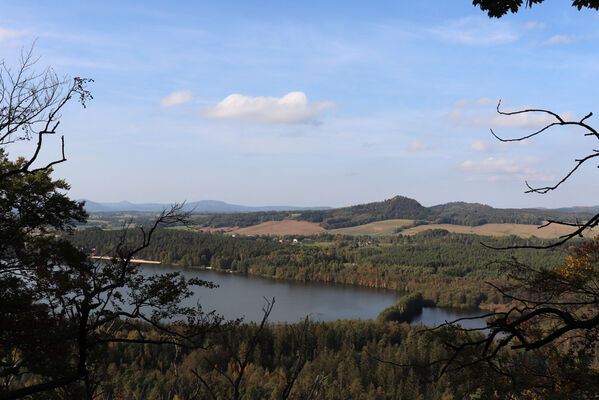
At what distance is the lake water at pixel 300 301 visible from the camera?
6219cm

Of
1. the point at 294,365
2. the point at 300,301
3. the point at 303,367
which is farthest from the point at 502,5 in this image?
the point at 300,301

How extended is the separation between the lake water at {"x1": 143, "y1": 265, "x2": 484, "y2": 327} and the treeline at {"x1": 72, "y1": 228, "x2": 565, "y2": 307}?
5.86 meters

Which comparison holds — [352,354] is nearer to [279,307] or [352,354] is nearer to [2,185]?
[279,307]

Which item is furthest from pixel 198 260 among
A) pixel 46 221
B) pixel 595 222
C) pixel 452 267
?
pixel 595 222

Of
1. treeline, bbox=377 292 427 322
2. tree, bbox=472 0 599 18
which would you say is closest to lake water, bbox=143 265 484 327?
treeline, bbox=377 292 427 322

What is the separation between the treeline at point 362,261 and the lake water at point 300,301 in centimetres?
586

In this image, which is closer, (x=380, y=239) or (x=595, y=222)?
(x=595, y=222)

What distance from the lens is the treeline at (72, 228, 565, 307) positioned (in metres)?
89.8

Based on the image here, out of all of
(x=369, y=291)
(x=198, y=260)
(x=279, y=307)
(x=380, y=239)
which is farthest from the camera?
(x=380, y=239)

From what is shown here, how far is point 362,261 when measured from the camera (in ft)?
382

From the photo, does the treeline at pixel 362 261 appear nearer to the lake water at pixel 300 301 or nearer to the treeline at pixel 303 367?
the lake water at pixel 300 301

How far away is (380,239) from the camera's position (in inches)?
6658

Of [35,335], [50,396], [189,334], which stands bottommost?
[50,396]

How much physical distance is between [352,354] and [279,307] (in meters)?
24.2
